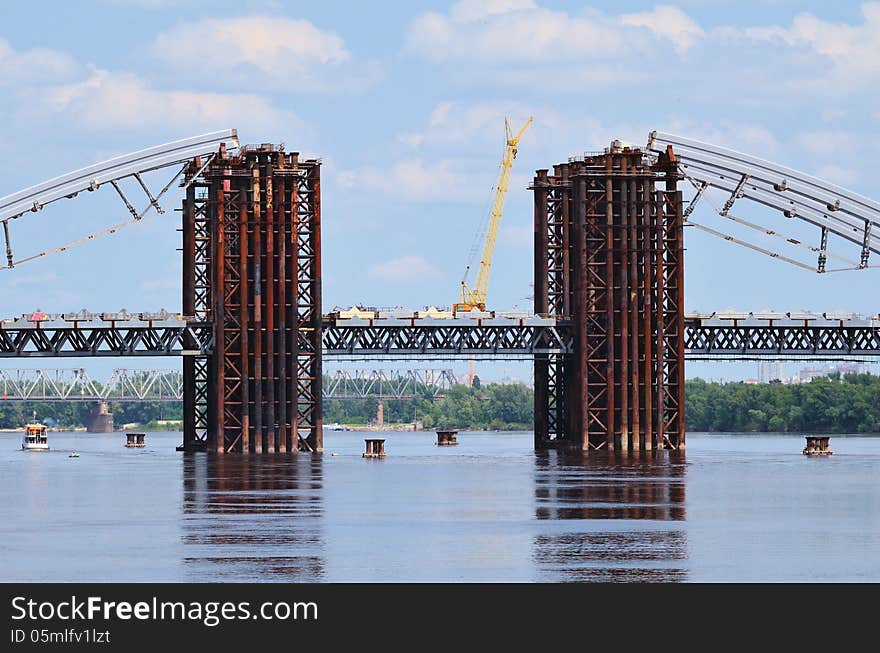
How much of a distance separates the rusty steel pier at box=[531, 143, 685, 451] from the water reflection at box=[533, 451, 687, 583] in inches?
941

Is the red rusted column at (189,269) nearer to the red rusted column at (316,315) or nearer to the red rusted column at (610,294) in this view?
the red rusted column at (316,315)

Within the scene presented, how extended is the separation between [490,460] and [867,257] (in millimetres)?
34659

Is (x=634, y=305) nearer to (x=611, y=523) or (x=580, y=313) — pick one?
(x=580, y=313)

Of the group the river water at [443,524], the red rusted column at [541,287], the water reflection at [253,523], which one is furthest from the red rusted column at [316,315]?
the water reflection at [253,523]

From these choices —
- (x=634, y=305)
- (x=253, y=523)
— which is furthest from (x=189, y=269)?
(x=253, y=523)

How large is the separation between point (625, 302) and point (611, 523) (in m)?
81.3

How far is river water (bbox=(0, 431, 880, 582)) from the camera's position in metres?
66.9

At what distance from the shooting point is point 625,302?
165625 mm

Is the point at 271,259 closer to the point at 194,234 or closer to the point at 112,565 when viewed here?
the point at 194,234

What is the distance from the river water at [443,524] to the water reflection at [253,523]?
0.11 m
